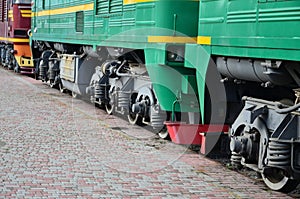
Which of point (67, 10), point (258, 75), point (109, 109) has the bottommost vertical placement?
point (109, 109)

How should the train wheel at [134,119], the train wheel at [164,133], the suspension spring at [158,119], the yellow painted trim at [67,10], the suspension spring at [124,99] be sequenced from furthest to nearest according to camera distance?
the yellow painted trim at [67,10], the suspension spring at [124,99], the train wheel at [134,119], the train wheel at [164,133], the suspension spring at [158,119]

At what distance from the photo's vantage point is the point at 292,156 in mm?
7168

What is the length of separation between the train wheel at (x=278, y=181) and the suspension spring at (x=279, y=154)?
26cm

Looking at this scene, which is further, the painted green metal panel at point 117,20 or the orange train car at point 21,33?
the orange train car at point 21,33

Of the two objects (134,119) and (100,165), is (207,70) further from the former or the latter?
(134,119)

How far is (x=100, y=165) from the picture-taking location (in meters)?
9.13

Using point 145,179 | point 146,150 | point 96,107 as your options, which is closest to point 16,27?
point 96,107

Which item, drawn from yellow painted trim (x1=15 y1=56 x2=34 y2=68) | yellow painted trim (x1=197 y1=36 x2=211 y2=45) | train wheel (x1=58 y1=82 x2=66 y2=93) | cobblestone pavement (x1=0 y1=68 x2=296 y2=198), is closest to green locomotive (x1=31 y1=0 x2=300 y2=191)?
yellow painted trim (x1=197 y1=36 x2=211 y2=45)

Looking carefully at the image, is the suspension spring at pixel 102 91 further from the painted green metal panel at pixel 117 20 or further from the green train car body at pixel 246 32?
the green train car body at pixel 246 32

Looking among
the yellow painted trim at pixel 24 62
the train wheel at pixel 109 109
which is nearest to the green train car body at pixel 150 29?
the train wheel at pixel 109 109

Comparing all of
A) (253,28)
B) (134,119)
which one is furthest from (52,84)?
(253,28)

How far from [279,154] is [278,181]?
2.38 ft

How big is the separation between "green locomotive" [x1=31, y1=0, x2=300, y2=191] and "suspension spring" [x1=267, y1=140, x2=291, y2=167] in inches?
0.4

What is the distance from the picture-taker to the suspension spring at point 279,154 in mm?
7188
